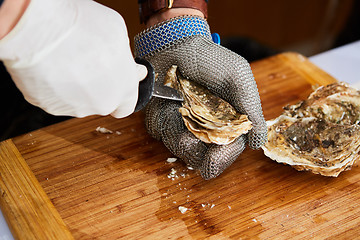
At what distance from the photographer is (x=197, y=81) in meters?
1.33

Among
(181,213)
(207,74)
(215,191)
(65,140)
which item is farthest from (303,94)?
(65,140)

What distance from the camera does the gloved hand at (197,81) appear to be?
122 cm

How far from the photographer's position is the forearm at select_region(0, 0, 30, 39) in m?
0.85

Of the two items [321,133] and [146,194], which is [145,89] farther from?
[321,133]

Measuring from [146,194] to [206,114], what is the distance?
318 millimetres

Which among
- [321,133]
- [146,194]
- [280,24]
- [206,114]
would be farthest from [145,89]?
[280,24]

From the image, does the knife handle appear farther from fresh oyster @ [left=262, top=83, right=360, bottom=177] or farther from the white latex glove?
fresh oyster @ [left=262, top=83, right=360, bottom=177]

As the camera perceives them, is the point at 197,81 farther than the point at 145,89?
Yes

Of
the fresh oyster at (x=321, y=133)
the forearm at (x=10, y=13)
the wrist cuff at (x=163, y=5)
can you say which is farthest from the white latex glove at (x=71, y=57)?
the fresh oyster at (x=321, y=133)

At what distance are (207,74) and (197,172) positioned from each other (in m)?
0.33

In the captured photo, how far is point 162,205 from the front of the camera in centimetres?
118

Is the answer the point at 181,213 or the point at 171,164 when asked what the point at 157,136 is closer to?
the point at 171,164

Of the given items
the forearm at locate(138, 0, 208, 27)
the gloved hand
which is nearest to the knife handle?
the gloved hand

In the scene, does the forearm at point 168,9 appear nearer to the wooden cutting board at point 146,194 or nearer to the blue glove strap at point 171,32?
the blue glove strap at point 171,32
